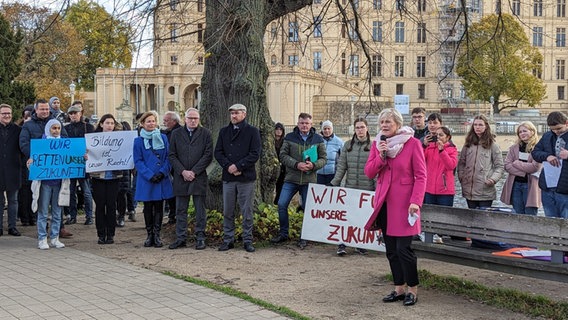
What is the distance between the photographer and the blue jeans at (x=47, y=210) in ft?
36.7

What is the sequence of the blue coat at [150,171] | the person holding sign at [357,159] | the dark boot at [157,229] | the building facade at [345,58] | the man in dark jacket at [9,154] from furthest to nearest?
1. the building facade at [345,58]
2. the man in dark jacket at [9,154]
3. the dark boot at [157,229]
4. the blue coat at [150,171]
5. the person holding sign at [357,159]

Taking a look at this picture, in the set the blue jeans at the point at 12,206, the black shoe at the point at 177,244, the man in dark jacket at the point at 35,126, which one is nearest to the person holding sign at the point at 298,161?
the black shoe at the point at 177,244

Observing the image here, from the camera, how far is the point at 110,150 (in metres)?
11.9

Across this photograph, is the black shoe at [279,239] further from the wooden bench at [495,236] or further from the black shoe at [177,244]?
the wooden bench at [495,236]

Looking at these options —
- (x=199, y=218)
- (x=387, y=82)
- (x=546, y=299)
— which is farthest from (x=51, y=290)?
(x=387, y=82)

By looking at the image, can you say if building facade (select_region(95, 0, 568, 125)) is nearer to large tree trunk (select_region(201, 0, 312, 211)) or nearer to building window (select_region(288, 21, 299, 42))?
building window (select_region(288, 21, 299, 42))

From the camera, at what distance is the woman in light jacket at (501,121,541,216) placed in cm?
1064

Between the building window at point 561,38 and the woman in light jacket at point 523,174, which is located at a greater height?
the building window at point 561,38

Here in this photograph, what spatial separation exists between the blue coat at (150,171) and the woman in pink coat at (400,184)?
4.52 m

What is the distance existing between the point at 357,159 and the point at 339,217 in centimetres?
90

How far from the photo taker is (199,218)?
1107 cm

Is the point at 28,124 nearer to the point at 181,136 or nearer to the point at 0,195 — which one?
the point at 0,195

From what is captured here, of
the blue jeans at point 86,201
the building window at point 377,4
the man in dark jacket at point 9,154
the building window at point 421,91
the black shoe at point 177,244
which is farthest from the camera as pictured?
the building window at point 421,91

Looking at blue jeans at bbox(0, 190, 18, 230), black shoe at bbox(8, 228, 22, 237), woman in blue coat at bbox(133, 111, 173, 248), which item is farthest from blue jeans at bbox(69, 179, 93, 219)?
woman in blue coat at bbox(133, 111, 173, 248)
